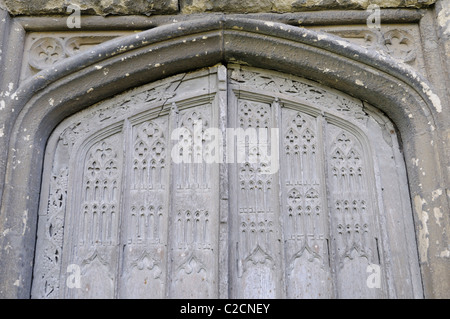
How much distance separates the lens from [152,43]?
10.4ft

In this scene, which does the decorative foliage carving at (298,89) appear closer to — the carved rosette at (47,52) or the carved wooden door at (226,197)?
the carved wooden door at (226,197)

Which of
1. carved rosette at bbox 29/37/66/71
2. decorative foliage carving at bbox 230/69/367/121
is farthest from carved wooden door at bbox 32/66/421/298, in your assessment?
carved rosette at bbox 29/37/66/71

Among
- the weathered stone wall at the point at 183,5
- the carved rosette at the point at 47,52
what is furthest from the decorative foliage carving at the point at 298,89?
the carved rosette at the point at 47,52

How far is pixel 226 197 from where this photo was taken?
296 centimetres

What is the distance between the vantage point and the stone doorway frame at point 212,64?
2848 mm

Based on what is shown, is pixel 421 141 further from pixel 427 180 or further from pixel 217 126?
pixel 217 126

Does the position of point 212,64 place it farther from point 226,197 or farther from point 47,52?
point 47,52

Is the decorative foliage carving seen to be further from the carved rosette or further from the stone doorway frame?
the carved rosette

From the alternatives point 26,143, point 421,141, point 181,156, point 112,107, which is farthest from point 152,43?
point 421,141

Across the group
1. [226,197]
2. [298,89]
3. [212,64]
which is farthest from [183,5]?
[226,197]

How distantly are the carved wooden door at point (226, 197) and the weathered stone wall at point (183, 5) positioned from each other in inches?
16.1

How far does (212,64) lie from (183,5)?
42cm

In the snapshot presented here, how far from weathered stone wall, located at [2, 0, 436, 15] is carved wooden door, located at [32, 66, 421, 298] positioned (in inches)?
16.1
